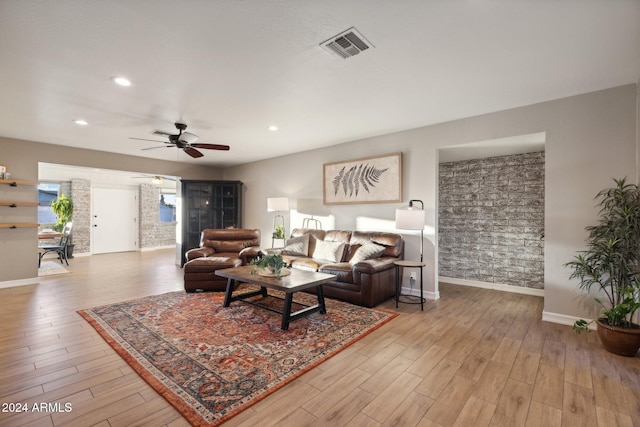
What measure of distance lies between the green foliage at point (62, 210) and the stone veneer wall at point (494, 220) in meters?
9.25

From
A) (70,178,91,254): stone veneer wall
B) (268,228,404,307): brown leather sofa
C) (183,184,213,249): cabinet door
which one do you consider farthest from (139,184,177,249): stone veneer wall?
(268,228,404,307): brown leather sofa

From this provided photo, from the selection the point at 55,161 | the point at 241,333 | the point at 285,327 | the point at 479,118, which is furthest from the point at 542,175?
the point at 55,161

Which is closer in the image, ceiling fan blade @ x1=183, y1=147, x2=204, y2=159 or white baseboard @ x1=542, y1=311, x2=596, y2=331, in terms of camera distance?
white baseboard @ x1=542, y1=311, x2=596, y2=331

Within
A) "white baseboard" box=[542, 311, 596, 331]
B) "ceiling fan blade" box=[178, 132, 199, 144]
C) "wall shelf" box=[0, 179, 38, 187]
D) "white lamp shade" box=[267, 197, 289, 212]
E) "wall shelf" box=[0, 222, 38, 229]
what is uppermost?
"ceiling fan blade" box=[178, 132, 199, 144]

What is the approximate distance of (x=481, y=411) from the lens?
1.81 m

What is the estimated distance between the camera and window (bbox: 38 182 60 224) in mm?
8203

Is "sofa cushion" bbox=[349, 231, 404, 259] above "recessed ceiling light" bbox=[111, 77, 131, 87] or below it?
below

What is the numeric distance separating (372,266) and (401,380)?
172cm

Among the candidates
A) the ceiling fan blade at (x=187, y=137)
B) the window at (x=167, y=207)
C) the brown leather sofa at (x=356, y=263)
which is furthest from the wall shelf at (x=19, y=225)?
the window at (x=167, y=207)

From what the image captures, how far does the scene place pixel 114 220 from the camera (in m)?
9.17

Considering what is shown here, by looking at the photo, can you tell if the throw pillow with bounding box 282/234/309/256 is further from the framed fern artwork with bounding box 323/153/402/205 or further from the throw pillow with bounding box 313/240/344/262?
the framed fern artwork with bounding box 323/153/402/205

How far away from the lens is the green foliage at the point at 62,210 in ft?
24.8

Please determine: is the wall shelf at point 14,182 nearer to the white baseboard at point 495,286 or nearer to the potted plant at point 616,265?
the white baseboard at point 495,286

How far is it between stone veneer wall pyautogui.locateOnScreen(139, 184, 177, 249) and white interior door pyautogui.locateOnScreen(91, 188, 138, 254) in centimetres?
22
